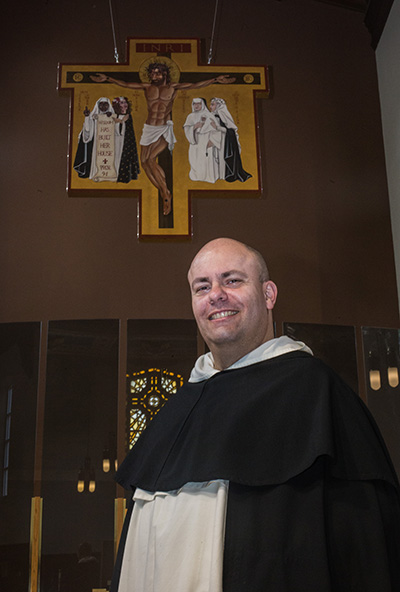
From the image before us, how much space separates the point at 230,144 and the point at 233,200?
42 centimetres

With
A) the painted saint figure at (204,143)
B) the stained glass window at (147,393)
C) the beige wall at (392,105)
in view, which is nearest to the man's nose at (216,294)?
the stained glass window at (147,393)

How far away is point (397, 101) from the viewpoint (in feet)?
14.7

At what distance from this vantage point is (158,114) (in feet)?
15.6

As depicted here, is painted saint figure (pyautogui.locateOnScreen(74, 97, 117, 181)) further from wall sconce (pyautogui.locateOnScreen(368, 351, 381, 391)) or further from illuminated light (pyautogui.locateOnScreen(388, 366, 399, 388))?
illuminated light (pyautogui.locateOnScreen(388, 366, 399, 388))

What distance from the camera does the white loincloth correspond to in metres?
4.70

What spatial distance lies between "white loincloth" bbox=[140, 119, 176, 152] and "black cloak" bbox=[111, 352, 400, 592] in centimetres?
262

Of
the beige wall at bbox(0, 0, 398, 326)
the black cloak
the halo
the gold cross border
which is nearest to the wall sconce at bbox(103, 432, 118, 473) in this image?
the beige wall at bbox(0, 0, 398, 326)

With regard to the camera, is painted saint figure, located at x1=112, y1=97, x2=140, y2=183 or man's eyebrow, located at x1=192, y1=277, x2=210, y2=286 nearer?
man's eyebrow, located at x1=192, y1=277, x2=210, y2=286

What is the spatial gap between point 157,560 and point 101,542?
66.9 inches

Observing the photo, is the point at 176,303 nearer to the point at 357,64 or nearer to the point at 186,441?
the point at 186,441

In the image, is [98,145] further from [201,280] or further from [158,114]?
[201,280]

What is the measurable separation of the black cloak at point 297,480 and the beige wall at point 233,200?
77.2 inches

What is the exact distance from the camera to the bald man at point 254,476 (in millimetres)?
2035

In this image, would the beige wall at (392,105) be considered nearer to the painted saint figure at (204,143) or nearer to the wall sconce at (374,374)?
the wall sconce at (374,374)
